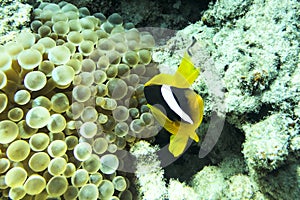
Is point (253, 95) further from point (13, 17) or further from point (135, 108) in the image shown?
point (13, 17)

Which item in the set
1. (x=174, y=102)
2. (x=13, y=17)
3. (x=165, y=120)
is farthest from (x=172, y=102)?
(x=13, y=17)

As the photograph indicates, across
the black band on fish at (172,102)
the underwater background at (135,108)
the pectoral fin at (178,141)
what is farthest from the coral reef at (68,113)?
the black band on fish at (172,102)

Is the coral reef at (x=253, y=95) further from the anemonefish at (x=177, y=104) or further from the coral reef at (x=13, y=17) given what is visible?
the coral reef at (x=13, y=17)

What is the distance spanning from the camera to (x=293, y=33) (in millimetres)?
1583

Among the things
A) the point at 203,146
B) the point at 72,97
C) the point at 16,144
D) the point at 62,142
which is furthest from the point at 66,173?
the point at 203,146

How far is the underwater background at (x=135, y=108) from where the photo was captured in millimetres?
1430

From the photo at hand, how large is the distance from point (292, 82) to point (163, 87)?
609mm

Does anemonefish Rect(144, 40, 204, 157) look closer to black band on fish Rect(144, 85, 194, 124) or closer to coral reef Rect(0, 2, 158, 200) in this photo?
black band on fish Rect(144, 85, 194, 124)

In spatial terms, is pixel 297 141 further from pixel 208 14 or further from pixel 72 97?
pixel 72 97

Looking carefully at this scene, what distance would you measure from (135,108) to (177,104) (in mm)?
310

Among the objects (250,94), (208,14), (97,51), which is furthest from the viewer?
(208,14)

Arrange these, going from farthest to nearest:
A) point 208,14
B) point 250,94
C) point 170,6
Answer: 1. point 170,6
2. point 208,14
3. point 250,94

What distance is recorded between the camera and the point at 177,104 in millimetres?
1397

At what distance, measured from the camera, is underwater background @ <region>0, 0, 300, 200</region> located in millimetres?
1430
